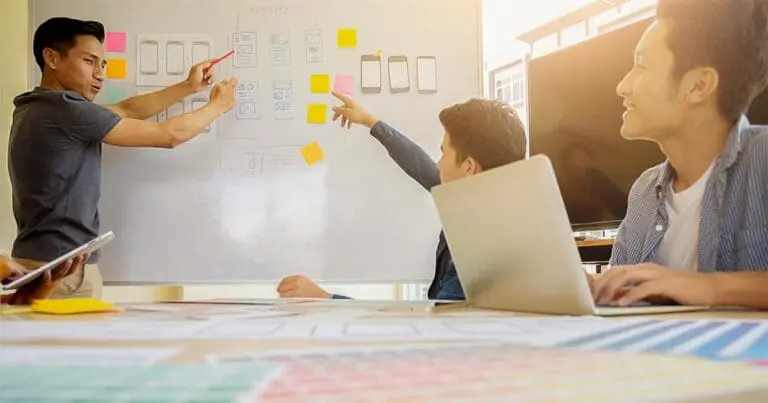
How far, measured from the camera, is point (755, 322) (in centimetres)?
54

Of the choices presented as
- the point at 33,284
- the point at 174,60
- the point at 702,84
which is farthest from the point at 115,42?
the point at 702,84

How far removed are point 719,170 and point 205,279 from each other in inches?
63.1

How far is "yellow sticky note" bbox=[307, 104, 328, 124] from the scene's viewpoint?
226 cm

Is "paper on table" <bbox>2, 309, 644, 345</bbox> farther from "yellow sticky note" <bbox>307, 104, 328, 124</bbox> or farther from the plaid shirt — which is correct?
"yellow sticky note" <bbox>307, 104, 328, 124</bbox>

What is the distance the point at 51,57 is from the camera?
2.09 meters

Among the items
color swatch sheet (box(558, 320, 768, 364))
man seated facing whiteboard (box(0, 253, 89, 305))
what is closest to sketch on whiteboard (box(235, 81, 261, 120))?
man seated facing whiteboard (box(0, 253, 89, 305))

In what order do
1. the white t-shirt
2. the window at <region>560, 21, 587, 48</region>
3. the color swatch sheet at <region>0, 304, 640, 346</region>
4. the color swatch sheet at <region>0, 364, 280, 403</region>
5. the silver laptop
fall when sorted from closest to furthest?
the color swatch sheet at <region>0, 364, 280, 403</region>, the color swatch sheet at <region>0, 304, 640, 346</region>, the silver laptop, the white t-shirt, the window at <region>560, 21, 587, 48</region>

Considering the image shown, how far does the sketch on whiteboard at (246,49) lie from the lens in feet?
7.43

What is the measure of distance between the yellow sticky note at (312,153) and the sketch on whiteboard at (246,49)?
317 mm

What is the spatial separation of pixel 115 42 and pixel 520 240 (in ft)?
6.27

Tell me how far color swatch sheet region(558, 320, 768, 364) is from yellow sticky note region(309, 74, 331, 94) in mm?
1843

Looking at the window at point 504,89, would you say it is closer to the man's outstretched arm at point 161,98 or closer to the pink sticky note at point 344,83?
the pink sticky note at point 344,83

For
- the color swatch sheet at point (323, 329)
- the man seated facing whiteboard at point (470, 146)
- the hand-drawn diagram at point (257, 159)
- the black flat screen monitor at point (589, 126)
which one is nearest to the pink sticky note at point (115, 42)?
the hand-drawn diagram at point (257, 159)

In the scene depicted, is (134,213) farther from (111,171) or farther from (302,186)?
(302,186)
